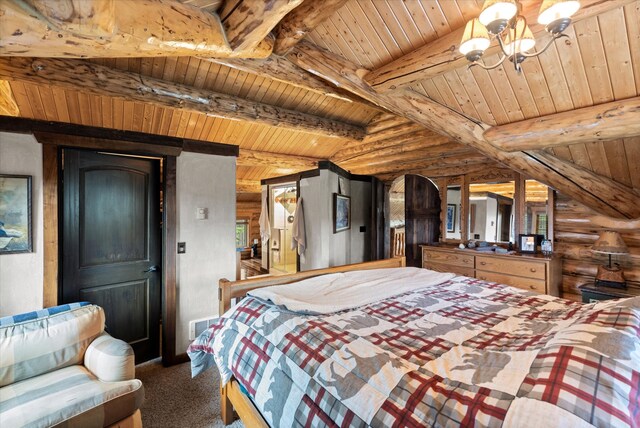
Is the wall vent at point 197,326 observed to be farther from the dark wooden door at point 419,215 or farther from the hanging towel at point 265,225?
the dark wooden door at point 419,215

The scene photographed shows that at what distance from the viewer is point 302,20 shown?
7.39ft

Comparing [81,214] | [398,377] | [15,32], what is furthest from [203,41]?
[398,377]

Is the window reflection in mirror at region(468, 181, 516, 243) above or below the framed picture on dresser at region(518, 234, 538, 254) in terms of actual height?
above

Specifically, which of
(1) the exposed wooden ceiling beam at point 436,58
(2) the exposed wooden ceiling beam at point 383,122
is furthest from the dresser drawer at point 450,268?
(1) the exposed wooden ceiling beam at point 436,58

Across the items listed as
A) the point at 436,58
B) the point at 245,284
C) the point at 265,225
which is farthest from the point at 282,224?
the point at 436,58

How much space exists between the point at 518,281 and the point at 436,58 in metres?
2.79

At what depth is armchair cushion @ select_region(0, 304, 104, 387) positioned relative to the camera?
5.29 ft

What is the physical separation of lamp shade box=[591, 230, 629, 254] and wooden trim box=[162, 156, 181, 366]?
4266 mm

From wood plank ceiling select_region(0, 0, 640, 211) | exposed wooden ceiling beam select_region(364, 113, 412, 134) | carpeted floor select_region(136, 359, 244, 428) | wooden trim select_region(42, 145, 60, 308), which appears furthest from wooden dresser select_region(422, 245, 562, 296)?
wooden trim select_region(42, 145, 60, 308)

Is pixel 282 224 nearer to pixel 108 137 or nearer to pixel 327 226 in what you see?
pixel 327 226

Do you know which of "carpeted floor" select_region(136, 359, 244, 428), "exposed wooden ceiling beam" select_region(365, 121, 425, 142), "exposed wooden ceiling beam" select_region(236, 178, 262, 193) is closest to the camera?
"carpeted floor" select_region(136, 359, 244, 428)

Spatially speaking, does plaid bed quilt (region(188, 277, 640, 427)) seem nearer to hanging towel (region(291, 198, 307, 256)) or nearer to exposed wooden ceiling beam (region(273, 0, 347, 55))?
exposed wooden ceiling beam (region(273, 0, 347, 55))

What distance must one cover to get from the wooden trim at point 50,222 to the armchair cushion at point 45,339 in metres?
0.75

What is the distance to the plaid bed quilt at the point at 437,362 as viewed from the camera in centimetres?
91
